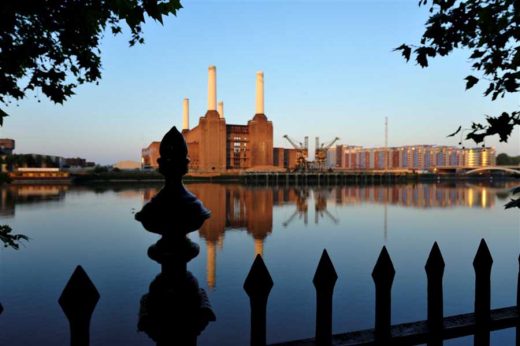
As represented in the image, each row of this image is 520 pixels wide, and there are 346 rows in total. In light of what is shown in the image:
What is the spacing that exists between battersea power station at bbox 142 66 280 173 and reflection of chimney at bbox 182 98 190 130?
51.2ft

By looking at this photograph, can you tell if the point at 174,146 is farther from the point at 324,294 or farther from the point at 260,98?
the point at 260,98

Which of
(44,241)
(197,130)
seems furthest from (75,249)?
(197,130)

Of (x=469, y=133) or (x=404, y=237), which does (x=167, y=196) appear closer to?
(x=469, y=133)

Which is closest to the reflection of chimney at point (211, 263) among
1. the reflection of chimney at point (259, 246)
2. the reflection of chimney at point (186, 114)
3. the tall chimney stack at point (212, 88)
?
the reflection of chimney at point (259, 246)

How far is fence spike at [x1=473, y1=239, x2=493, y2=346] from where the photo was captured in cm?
368

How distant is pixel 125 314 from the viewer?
11.2m

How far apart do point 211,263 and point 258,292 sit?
50.2 feet

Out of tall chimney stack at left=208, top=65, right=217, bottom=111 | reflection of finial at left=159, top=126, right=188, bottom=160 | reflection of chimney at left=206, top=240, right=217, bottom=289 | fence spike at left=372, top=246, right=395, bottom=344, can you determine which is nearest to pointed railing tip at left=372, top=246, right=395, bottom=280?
fence spike at left=372, top=246, right=395, bottom=344

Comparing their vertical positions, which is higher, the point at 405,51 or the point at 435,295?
the point at 405,51

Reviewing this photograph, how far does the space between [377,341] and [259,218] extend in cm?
3263

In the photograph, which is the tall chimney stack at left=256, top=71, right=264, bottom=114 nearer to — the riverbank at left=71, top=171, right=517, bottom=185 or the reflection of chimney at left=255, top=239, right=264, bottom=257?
the riverbank at left=71, top=171, right=517, bottom=185

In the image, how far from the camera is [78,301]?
2.41 meters

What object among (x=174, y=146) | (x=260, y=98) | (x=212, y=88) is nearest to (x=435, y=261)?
(x=174, y=146)

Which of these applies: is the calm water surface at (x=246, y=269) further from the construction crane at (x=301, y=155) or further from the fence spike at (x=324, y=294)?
the construction crane at (x=301, y=155)
